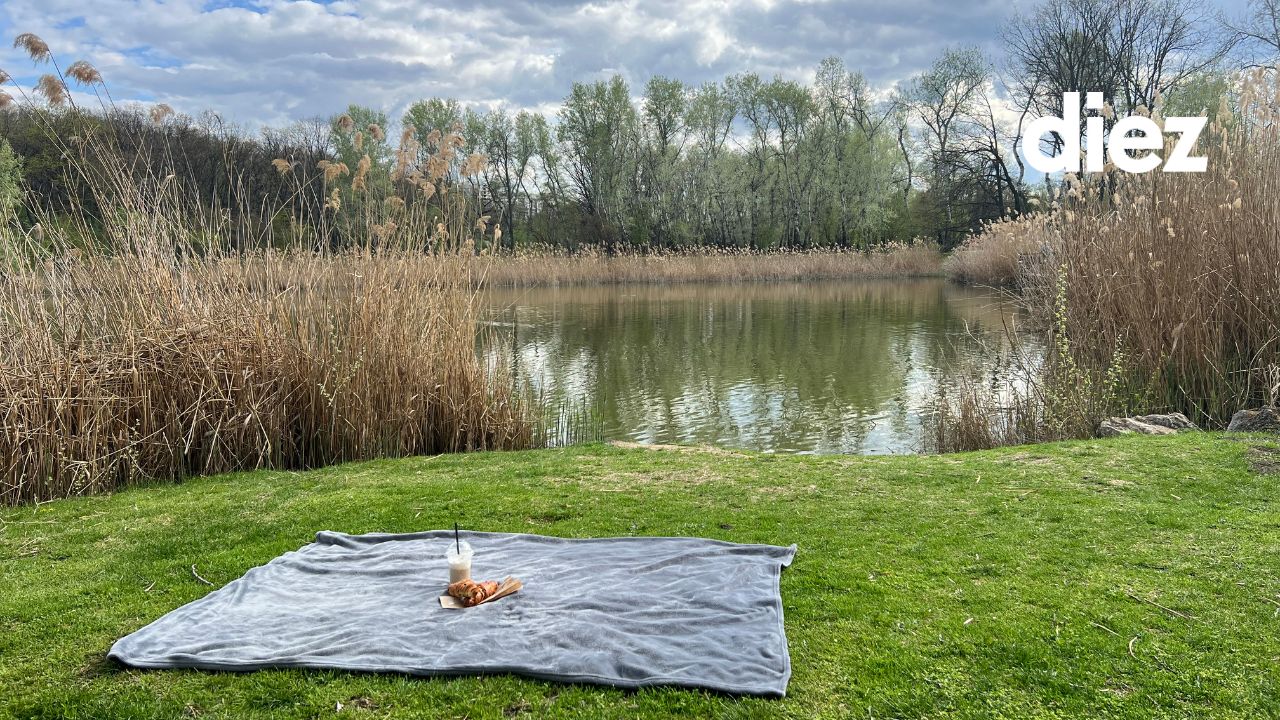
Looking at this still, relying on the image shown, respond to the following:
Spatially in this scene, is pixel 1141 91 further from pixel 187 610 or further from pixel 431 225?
pixel 187 610

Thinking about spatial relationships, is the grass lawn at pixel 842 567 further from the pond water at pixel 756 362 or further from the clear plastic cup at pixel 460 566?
the pond water at pixel 756 362

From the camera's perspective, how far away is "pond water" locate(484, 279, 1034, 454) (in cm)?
695

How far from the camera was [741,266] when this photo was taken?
26203 millimetres

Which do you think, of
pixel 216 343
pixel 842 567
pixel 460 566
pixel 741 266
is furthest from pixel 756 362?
pixel 741 266

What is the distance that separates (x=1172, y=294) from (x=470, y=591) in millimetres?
5282

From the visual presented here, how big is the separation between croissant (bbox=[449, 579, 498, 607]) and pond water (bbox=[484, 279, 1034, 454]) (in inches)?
135

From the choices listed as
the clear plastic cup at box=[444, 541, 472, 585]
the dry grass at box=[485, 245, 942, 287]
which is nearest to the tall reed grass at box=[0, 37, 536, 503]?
the clear plastic cup at box=[444, 541, 472, 585]

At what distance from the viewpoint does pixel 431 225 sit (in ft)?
20.5

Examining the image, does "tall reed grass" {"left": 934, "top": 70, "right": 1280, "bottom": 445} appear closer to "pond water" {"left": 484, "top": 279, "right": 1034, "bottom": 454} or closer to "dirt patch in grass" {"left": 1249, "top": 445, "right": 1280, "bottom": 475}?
"pond water" {"left": 484, "top": 279, "right": 1034, "bottom": 454}

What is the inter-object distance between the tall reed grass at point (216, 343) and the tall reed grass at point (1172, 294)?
3959 mm

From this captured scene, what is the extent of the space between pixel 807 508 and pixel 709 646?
1.50m

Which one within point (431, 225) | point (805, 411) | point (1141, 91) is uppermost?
point (1141, 91)

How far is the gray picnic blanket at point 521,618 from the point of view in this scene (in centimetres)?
223

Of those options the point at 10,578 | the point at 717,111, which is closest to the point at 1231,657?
the point at 10,578
